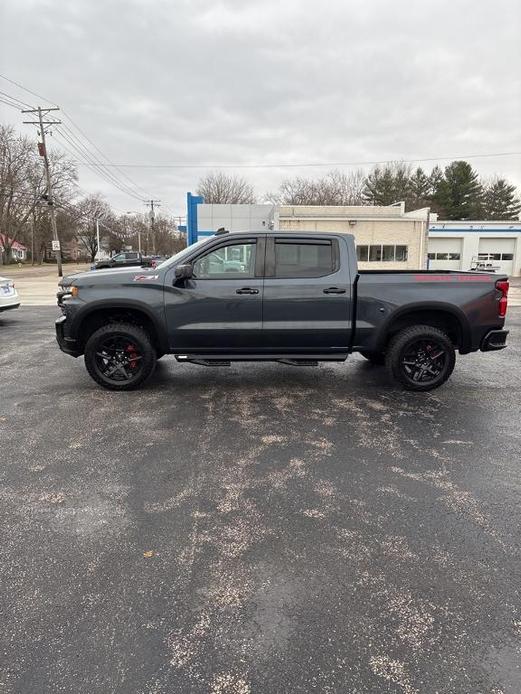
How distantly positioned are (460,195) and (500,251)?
2631 centimetres

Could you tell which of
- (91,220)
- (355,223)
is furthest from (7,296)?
(91,220)

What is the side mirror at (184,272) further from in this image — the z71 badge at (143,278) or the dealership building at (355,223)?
the dealership building at (355,223)

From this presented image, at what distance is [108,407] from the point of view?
216 inches

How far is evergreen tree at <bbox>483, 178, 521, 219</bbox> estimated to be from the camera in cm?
6825

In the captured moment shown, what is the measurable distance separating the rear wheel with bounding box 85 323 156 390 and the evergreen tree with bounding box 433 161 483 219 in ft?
227

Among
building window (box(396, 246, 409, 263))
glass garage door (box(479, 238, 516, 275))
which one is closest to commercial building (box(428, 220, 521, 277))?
glass garage door (box(479, 238, 516, 275))

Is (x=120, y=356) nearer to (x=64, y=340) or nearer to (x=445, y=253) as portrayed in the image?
(x=64, y=340)

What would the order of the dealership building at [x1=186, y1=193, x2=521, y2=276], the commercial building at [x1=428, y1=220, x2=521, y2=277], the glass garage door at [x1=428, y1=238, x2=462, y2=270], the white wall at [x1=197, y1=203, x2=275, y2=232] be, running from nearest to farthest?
the dealership building at [x1=186, y1=193, x2=521, y2=276] → the white wall at [x1=197, y1=203, x2=275, y2=232] → the commercial building at [x1=428, y1=220, x2=521, y2=277] → the glass garage door at [x1=428, y1=238, x2=462, y2=270]

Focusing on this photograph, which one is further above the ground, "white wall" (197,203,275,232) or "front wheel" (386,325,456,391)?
"white wall" (197,203,275,232)

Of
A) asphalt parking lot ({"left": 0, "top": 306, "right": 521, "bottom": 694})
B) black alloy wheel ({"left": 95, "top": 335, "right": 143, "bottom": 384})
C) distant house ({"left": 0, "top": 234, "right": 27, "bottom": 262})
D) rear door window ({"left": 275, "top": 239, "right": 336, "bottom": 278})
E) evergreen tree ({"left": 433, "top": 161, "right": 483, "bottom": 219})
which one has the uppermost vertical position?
evergreen tree ({"left": 433, "top": 161, "right": 483, "bottom": 219})


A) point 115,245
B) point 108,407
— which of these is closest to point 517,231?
point 108,407

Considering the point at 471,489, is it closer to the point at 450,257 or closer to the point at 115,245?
the point at 450,257

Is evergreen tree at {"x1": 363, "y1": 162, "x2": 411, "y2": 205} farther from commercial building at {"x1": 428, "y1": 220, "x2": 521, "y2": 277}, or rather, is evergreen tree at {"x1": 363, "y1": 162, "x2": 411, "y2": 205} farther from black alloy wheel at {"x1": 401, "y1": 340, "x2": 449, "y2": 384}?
black alloy wheel at {"x1": 401, "y1": 340, "x2": 449, "y2": 384}

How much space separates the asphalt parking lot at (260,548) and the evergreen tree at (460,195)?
225ft
